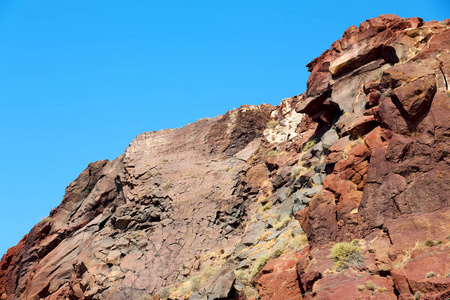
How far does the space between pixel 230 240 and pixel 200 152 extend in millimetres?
12021

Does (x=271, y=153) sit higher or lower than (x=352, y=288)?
higher

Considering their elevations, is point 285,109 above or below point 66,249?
above

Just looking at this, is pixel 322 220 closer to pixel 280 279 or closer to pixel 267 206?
pixel 280 279

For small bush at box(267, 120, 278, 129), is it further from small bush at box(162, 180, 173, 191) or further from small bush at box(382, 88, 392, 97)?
small bush at box(382, 88, 392, 97)

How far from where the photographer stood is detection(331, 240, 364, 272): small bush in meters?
14.9

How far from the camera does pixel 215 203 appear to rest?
2958cm

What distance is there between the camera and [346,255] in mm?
15289

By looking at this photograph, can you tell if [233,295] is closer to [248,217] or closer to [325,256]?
[325,256]

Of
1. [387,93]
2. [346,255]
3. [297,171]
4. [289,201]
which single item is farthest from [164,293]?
[387,93]

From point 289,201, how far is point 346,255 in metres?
7.71

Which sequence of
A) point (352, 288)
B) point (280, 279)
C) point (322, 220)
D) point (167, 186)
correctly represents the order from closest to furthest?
1. point (352, 288)
2. point (322, 220)
3. point (280, 279)
4. point (167, 186)

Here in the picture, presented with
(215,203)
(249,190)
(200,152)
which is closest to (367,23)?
(249,190)

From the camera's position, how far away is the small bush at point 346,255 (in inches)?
586

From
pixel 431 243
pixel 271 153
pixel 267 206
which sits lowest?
pixel 431 243
